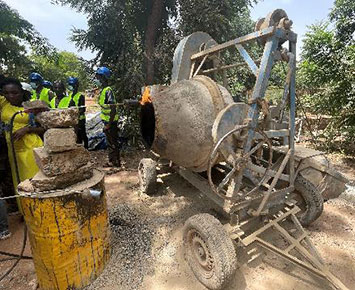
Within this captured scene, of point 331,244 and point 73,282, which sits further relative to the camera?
point 331,244

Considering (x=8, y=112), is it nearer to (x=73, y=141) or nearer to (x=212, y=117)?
(x=73, y=141)

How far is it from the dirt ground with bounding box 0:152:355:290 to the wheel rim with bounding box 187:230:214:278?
0.51 ft

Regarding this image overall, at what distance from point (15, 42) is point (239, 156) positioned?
31.4ft

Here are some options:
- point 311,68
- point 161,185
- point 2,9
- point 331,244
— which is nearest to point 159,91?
point 161,185

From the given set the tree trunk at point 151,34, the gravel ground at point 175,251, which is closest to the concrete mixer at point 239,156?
the gravel ground at point 175,251

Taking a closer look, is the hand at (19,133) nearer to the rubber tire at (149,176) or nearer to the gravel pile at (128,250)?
the gravel pile at (128,250)

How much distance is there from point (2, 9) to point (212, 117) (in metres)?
8.27

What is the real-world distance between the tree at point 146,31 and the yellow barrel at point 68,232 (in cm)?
443

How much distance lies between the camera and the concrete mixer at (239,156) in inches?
93.9

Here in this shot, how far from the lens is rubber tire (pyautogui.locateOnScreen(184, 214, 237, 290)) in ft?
7.25

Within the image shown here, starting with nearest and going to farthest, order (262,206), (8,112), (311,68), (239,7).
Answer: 1. (262,206)
2. (8,112)
3. (311,68)
4. (239,7)

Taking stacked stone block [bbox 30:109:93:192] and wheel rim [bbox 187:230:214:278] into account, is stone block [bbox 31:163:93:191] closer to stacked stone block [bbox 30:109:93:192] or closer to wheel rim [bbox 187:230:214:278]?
stacked stone block [bbox 30:109:93:192]

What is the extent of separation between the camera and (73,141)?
86.7 inches

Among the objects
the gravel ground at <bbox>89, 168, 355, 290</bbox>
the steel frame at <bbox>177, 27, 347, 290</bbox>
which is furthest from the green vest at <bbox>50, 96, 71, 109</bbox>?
the steel frame at <bbox>177, 27, 347, 290</bbox>
